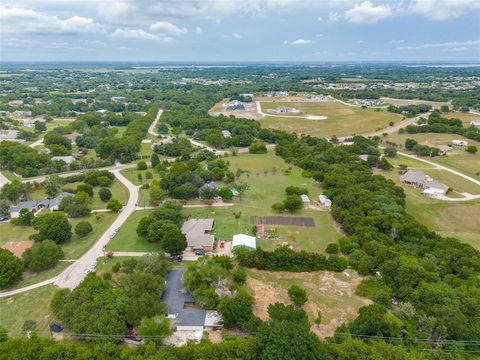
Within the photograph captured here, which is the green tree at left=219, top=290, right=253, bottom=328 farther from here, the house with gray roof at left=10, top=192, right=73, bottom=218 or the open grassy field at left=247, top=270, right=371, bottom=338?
the house with gray roof at left=10, top=192, right=73, bottom=218

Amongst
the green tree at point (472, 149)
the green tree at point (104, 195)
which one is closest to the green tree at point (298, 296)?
the green tree at point (104, 195)

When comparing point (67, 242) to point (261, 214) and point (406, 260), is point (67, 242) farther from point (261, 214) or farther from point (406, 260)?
point (406, 260)

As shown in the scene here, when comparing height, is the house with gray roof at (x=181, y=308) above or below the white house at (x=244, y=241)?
below

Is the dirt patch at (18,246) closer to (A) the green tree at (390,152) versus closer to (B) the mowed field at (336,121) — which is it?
(A) the green tree at (390,152)

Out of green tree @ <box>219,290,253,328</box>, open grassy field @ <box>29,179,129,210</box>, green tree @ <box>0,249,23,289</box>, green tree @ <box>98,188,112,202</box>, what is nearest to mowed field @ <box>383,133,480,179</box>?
green tree @ <box>219,290,253,328</box>

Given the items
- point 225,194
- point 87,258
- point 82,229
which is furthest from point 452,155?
point 87,258

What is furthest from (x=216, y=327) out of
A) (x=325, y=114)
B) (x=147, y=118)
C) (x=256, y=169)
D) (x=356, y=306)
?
(x=325, y=114)
